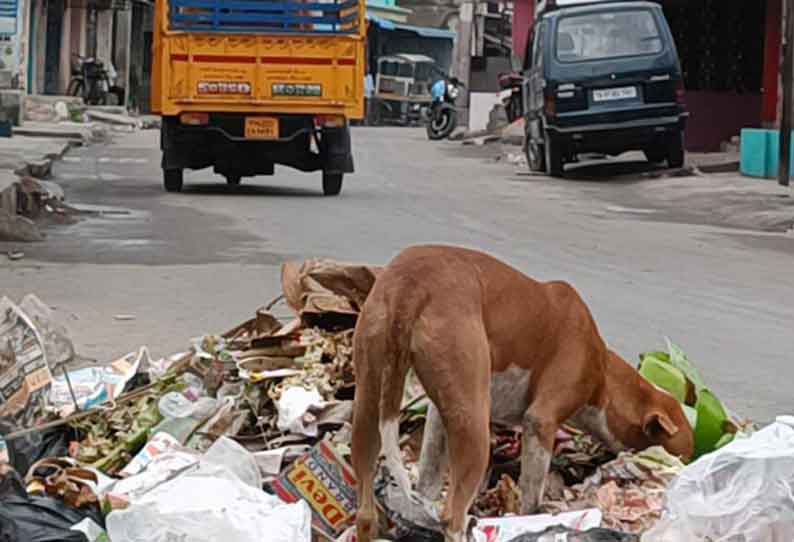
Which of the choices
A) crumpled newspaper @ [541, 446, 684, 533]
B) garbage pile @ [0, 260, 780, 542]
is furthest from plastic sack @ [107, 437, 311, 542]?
crumpled newspaper @ [541, 446, 684, 533]

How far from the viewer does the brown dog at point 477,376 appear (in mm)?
4426

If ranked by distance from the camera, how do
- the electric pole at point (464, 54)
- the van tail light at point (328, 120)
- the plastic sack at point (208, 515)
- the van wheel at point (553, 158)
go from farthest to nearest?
the electric pole at point (464, 54)
the van wheel at point (553, 158)
the van tail light at point (328, 120)
the plastic sack at point (208, 515)

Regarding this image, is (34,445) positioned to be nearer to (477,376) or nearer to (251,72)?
(477,376)

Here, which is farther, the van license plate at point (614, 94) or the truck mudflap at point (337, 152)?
the van license plate at point (614, 94)

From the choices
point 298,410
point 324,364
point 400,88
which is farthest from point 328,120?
point 400,88

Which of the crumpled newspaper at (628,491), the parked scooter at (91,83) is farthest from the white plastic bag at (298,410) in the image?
the parked scooter at (91,83)

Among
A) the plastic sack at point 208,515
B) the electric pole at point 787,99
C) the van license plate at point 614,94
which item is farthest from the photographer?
the van license plate at point 614,94

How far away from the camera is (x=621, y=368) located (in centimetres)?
533

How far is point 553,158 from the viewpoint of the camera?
23.9 m

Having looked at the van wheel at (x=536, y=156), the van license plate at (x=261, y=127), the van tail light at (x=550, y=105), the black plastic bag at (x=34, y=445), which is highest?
the van tail light at (x=550, y=105)

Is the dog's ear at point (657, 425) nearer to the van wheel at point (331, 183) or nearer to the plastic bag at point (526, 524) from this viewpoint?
the plastic bag at point (526, 524)

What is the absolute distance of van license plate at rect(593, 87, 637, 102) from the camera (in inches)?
875

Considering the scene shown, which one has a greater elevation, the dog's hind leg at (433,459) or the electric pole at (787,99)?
the electric pole at (787,99)

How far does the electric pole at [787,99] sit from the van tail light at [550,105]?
324 cm
